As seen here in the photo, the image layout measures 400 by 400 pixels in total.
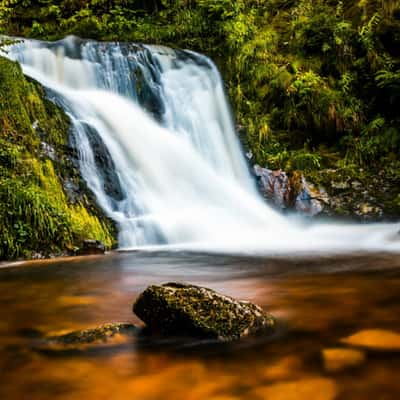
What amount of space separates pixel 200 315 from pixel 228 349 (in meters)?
0.27

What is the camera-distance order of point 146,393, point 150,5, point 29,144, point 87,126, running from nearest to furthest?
1. point 146,393
2. point 29,144
3. point 87,126
4. point 150,5

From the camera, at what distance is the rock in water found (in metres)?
2.76

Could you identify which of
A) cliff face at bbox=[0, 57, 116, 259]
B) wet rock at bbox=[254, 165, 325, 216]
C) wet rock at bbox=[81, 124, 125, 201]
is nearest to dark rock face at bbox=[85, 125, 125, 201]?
wet rock at bbox=[81, 124, 125, 201]

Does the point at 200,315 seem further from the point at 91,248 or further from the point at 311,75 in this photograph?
the point at 311,75

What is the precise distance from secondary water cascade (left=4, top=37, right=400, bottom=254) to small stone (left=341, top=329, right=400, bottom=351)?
3557 millimetres

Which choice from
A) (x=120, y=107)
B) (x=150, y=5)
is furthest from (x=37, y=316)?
(x=150, y=5)

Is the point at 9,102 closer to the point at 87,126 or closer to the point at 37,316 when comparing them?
the point at 87,126

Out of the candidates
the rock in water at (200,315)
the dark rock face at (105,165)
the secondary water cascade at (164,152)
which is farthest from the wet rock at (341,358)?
the dark rock face at (105,165)

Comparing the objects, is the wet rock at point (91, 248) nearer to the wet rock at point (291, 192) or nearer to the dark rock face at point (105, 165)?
the dark rock face at point (105, 165)

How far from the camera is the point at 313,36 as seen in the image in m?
10.7

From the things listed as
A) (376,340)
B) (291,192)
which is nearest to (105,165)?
(291,192)

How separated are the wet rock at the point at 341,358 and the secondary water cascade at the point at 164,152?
150 inches

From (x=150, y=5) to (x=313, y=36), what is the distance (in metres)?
6.20

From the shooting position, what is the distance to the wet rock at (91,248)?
638cm
